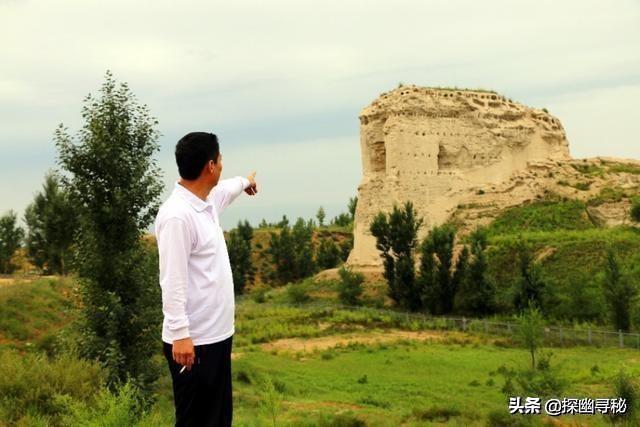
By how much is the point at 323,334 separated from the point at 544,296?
994cm

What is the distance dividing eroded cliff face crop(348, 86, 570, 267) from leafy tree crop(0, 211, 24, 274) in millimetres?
23644

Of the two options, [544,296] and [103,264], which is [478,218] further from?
[103,264]

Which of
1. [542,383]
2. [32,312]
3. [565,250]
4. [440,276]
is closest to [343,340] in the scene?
[440,276]

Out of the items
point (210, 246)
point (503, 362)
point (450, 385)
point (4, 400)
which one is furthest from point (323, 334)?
point (210, 246)

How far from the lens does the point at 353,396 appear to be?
15.2 metres

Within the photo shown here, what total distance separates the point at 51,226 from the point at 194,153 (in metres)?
27.7

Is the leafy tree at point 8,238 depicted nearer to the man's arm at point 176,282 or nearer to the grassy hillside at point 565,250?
the grassy hillside at point 565,250

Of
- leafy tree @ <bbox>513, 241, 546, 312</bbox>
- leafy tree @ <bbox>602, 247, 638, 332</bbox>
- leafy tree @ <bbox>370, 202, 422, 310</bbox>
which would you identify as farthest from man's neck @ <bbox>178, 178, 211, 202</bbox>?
leafy tree @ <bbox>370, 202, 422, 310</bbox>

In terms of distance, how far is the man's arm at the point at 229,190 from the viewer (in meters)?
4.35

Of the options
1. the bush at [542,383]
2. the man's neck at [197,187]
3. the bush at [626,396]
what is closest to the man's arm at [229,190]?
the man's neck at [197,187]

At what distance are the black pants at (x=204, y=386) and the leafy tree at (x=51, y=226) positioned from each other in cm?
2231

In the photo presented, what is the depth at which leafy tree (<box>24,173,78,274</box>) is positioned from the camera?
29000mm

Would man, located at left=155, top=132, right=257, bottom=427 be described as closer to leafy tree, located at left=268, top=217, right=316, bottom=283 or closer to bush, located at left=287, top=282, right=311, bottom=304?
bush, located at left=287, top=282, right=311, bottom=304

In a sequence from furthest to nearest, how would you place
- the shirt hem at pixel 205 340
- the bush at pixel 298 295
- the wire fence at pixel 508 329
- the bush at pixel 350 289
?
the bush at pixel 298 295, the bush at pixel 350 289, the wire fence at pixel 508 329, the shirt hem at pixel 205 340
